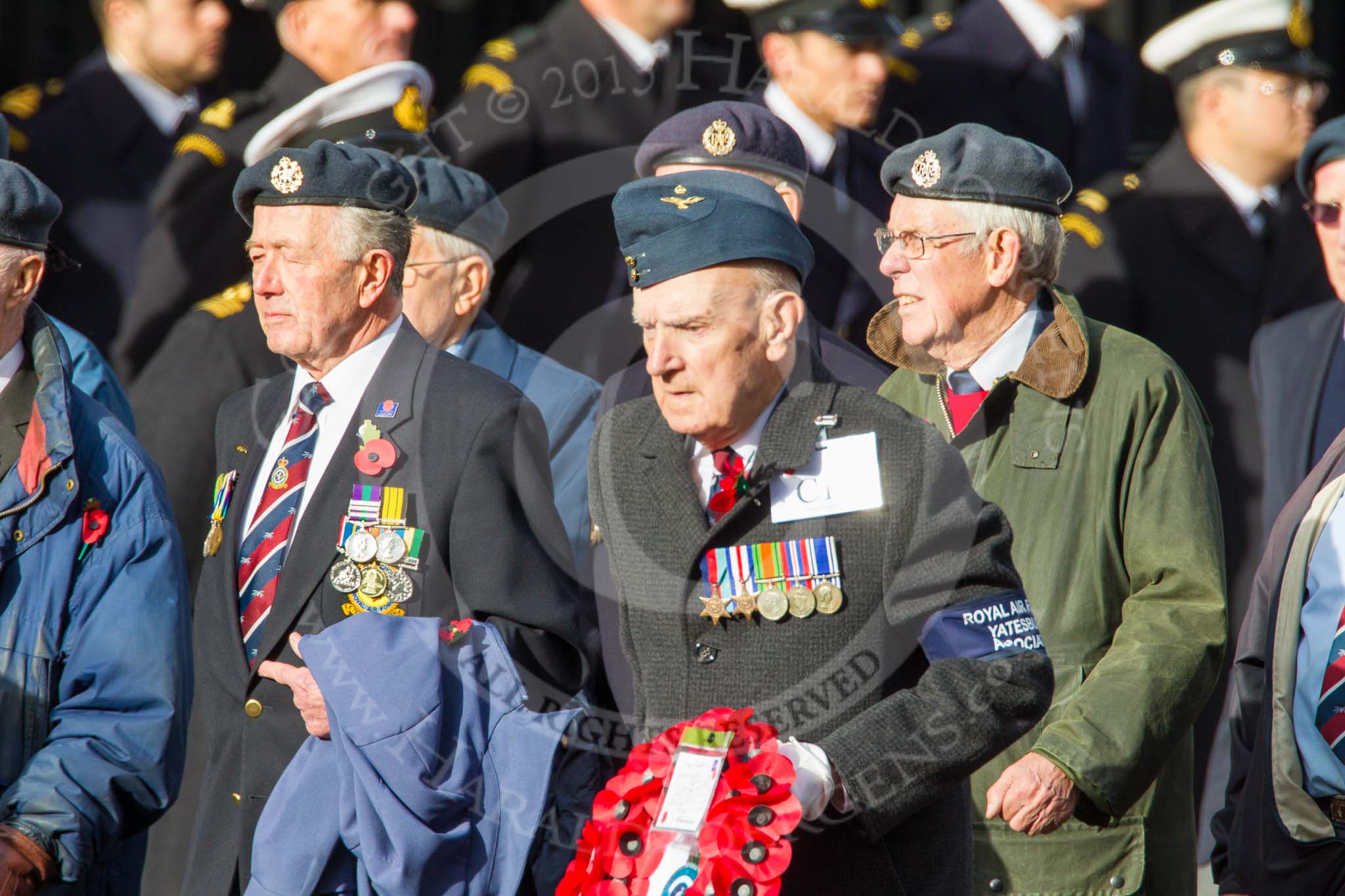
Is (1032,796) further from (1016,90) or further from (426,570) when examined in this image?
(1016,90)

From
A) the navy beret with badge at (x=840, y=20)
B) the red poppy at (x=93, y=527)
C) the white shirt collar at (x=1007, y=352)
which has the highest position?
the navy beret with badge at (x=840, y=20)

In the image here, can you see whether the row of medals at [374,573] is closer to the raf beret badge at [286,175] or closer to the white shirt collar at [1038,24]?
the raf beret badge at [286,175]

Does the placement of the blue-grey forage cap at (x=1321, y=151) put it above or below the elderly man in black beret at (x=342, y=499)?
above

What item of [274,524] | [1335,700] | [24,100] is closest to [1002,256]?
[1335,700]

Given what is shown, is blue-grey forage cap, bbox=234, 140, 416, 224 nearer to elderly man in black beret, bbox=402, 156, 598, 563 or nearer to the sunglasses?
elderly man in black beret, bbox=402, 156, 598, 563

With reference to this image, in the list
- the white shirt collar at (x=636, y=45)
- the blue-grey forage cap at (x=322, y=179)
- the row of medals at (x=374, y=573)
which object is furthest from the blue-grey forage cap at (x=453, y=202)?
the row of medals at (x=374, y=573)

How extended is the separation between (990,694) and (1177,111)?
12.1 ft

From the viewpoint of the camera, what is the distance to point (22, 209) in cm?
368

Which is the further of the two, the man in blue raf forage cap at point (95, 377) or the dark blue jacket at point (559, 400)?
the man in blue raf forage cap at point (95, 377)

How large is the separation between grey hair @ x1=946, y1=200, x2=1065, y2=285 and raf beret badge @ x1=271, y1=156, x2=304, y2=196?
1373mm

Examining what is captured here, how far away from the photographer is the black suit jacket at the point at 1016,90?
5797 mm

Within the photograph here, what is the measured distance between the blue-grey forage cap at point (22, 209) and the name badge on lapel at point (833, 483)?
5.80ft

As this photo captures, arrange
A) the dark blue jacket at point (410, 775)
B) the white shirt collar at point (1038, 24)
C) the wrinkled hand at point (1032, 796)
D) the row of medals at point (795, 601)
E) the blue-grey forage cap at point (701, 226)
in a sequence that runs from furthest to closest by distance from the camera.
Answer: the white shirt collar at point (1038, 24) → the wrinkled hand at point (1032, 796) → the dark blue jacket at point (410, 775) → the blue-grey forage cap at point (701, 226) → the row of medals at point (795, 601)

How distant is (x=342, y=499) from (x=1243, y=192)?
11.3 ft
